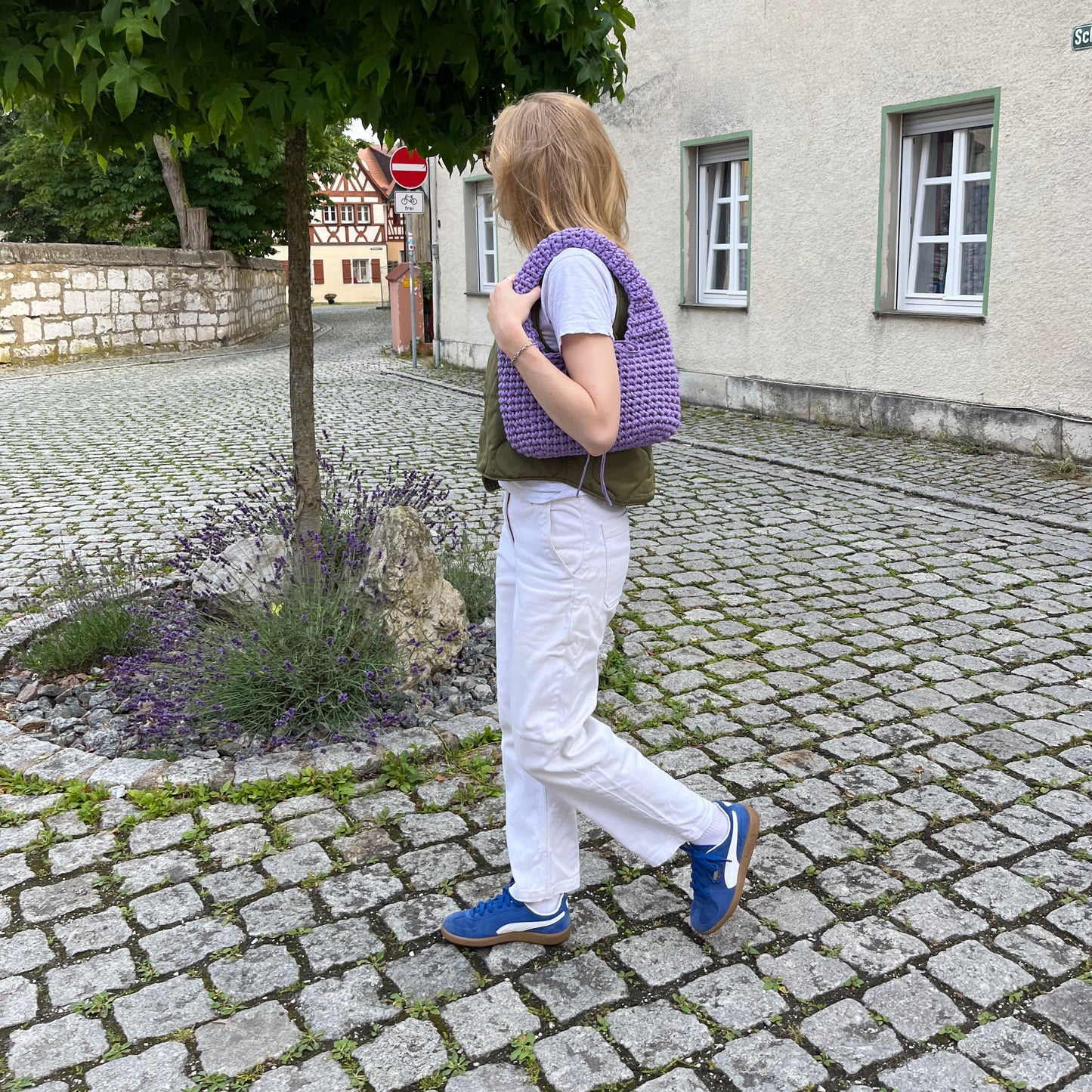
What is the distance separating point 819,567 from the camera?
6273 millimetres

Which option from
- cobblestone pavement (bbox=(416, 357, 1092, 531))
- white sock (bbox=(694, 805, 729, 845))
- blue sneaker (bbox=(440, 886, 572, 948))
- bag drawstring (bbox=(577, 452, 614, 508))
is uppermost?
bag drawstring (bbox=(577, 452, 614, 508))

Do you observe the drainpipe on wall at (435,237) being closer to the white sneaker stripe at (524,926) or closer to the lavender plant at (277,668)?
the lavender plant at (277,668)

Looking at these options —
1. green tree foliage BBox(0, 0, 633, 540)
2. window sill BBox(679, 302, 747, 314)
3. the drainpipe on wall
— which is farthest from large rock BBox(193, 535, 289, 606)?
the drainpipe on wall

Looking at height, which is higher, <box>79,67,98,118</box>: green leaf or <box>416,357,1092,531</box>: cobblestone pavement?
<box>79,67,98,118</box>: green leaf

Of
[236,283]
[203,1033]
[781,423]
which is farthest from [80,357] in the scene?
[203,1033]

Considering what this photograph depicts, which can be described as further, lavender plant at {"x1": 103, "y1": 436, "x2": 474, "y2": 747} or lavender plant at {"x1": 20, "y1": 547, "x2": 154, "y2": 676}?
lavender plant at {"x1": 20, "y1": 547, "x2": 154, "y2": 676}

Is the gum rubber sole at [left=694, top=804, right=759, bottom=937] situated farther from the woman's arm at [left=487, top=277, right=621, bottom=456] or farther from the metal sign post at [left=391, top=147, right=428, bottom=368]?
the metal sign post at [left=391, top=147, right=428, bottom=368]

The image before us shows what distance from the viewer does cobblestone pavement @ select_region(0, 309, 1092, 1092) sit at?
2498 mm

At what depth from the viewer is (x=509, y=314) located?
2.40m

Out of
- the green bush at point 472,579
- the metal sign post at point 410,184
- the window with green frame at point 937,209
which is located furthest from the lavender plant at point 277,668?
the metal sign post at point 410,184

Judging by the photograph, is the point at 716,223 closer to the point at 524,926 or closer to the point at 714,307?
the point at 714,307

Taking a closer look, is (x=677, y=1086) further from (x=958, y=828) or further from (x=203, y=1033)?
(x=958, y=828)

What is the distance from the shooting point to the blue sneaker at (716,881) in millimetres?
2885

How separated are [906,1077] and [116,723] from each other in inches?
117
